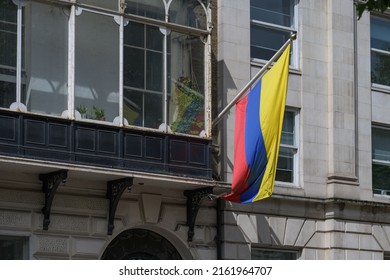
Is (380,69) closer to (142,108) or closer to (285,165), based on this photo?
(285,165)

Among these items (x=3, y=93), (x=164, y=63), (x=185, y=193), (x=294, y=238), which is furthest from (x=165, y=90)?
(x=294, y=238)

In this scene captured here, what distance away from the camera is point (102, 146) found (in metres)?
21.5

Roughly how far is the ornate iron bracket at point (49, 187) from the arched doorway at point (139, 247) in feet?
6.51

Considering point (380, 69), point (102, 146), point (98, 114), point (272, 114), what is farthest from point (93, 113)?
point (380, 69)

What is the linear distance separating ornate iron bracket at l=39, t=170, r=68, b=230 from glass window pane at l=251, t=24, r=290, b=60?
24.2ft

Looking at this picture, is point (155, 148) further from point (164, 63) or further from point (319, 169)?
point (319, 169)

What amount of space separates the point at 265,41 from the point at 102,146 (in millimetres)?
→ 6881

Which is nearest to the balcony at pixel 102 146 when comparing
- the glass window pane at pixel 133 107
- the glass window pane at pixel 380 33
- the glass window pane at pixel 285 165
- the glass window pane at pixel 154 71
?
the glass window pane at pixel 133 107

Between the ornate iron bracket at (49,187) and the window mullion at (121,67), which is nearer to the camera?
the ornate iron bracket at (49,187)

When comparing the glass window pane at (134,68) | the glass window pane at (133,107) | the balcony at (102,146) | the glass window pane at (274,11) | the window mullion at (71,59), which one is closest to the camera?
the balcony at (102,146)

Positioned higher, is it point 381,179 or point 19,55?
point 19,55

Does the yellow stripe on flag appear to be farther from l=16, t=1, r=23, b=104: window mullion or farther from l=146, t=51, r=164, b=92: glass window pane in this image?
l=16, t=1, r=23, b=104: window mullion

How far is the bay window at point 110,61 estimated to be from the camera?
2077 cm

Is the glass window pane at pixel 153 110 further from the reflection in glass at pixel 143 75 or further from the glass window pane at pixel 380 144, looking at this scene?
the glass window pane at pixel 380 144
